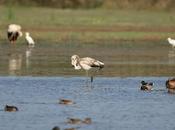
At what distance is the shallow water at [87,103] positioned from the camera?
15.1 meters

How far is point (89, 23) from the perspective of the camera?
37.7m

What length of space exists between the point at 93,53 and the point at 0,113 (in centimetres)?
1170

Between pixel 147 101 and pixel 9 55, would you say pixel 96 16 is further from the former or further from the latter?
pixel 147 101

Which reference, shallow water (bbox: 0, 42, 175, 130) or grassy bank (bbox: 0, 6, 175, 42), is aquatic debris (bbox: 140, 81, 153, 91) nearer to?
shallow water (bbox: 0, 42, 175, 130)

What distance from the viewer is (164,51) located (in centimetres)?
2978

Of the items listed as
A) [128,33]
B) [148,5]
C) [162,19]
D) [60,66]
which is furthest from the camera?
[148,5]

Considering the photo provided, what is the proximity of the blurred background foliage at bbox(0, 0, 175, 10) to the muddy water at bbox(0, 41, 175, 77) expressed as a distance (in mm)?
12502

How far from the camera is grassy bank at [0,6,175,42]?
34.0 m

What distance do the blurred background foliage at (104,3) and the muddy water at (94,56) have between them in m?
12.5

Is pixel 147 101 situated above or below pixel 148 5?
below

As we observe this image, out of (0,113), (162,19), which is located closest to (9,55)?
(0,113)

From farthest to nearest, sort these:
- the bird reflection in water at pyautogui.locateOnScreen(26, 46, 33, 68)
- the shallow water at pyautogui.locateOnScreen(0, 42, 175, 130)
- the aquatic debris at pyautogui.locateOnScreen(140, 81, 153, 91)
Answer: the bird reflection in water at pyautogui.locateOnScreen(26, 46, 33, 68), the aquatic debris at pyautogui.locateOnScreen(140, 81, 153, 91), the shallow water at pyautogui.locateOnScreen(0, 42, 175, 130)

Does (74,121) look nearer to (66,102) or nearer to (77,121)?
(77,121)

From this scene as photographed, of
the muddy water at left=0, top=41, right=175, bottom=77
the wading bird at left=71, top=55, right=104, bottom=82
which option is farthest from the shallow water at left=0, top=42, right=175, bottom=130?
the wading bird at left=71, top=55, right=104, bottom=82
